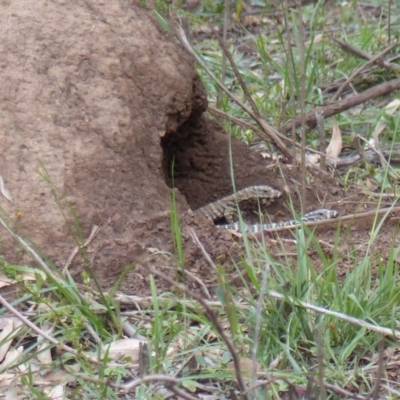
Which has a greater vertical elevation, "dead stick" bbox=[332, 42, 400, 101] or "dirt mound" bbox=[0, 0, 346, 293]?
"dirt mound" bbox=[0, 0, 346, 293]

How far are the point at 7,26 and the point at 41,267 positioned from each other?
1389mm

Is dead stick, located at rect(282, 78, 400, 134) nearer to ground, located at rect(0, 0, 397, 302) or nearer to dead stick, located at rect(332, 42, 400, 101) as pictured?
dead stick, located at rect(332, 42, 400, 101)

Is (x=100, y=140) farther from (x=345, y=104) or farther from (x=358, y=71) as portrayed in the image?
(x=358, y=71)

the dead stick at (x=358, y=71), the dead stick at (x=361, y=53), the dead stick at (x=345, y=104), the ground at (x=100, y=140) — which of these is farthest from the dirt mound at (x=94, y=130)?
the dead stick at (x=361, y=53)

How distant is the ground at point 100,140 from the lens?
4.01 metres

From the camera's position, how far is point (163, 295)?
3.78 m

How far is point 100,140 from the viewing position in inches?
169

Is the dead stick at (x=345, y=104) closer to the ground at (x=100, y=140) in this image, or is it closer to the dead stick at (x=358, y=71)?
the dead stick at (x=358, y=71)

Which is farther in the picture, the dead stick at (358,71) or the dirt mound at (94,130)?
the dead stick at (358,71)

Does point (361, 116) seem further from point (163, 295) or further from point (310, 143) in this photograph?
point (163, 295)

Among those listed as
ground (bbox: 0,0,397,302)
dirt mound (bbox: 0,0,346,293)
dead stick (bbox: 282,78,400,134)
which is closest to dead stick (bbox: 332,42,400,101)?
dead stick (bbox: 282,78,400,134)

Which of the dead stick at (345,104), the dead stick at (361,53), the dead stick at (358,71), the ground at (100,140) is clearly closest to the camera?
the ground at (100,140)

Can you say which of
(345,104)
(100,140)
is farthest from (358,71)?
(100,140)

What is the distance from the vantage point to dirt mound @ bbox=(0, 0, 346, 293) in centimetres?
402
